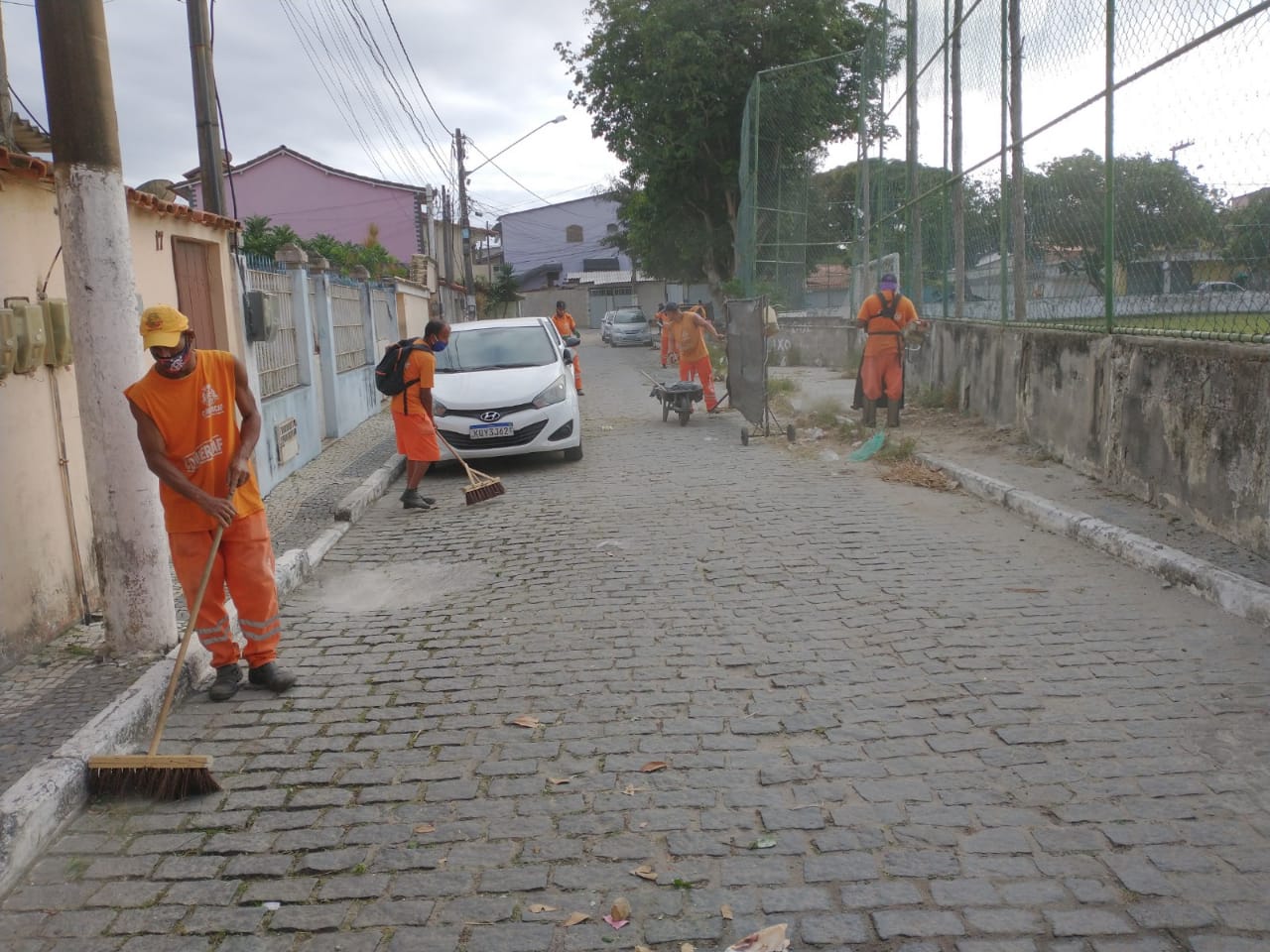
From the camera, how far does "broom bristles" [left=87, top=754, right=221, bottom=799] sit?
369 cm

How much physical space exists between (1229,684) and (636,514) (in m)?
4.65

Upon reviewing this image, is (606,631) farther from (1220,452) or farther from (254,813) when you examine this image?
(1220,452)

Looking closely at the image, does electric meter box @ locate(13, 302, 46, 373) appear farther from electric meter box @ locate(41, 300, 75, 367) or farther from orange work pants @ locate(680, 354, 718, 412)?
orange work pants @ locate(680, 354, 718, 412)

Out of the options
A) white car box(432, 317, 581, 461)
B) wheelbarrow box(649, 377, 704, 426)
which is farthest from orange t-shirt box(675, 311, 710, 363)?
white car box(432, 317, 581, 461)

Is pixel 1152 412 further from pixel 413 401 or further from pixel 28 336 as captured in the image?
pixel 28 336

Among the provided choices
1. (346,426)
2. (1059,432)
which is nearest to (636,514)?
(1059,432)

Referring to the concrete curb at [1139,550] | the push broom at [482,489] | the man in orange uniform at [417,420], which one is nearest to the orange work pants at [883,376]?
the concrete curb at [1139,550]

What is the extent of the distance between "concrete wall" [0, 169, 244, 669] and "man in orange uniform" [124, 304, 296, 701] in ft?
1.48

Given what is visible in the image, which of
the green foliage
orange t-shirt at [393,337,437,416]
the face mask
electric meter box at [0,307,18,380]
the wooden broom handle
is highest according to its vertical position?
the green foliage

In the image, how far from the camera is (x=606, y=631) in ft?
17.6

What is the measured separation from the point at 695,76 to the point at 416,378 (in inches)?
886

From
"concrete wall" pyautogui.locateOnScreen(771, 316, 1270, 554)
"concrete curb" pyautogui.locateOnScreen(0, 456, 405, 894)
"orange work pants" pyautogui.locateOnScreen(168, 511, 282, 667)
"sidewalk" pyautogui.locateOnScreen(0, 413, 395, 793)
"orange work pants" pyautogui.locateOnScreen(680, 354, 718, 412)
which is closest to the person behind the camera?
"concrete curb" pyautogui.locateOnScreen(0, 456, 405, 894)

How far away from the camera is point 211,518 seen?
4.55 meters

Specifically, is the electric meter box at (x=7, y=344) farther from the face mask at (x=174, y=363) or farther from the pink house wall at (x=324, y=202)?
the pink house wall at (x=324, y=202)
